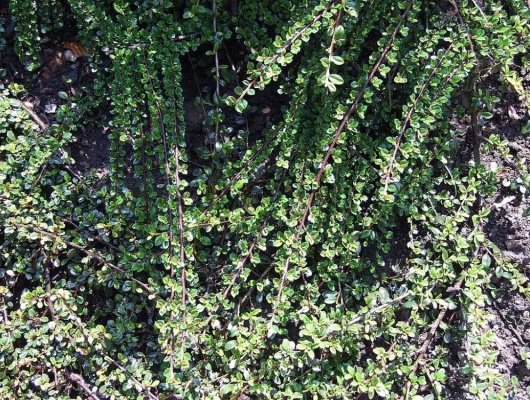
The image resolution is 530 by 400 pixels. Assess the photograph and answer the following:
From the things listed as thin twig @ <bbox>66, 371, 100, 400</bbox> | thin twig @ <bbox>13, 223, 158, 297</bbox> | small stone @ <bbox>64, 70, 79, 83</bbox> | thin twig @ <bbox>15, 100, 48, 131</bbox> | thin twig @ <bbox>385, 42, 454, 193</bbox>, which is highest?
thin twig @ <bbox>385, 42, 454, 193</bbox>

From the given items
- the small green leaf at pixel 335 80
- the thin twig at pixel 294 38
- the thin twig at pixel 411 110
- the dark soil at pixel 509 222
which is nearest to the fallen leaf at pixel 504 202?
the dark soil at pixel 509 222

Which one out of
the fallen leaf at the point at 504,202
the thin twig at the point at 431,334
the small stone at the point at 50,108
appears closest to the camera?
the thin twig at the point at 431,334

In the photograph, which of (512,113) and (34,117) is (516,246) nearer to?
(512,113)

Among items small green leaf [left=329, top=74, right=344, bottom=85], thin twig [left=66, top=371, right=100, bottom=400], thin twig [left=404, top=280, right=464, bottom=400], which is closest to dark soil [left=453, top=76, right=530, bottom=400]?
thin twig [left=404, top=280, right=464, bottom=400]

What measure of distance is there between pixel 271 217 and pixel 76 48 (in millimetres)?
1130

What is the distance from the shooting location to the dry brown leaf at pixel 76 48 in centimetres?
235

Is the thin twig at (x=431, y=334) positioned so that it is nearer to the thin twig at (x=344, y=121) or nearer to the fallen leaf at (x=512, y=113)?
the thin twig at (x=344, y=121)

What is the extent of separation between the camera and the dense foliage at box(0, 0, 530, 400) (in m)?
1.93

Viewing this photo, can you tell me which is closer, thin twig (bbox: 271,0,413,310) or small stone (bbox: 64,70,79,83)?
thin twig (bbox: 271,0,413,310)

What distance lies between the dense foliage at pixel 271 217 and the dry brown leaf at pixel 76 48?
0.15m

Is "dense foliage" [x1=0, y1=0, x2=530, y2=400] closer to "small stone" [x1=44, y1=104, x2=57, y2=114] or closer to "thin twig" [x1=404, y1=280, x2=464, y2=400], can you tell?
"thin twig" [x1=404, y1=280, x2=464, y2=400]

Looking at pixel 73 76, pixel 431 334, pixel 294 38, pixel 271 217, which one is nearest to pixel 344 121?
pixel 294 38

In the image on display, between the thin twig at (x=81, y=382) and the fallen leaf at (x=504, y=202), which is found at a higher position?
the fallen leaf at (x=504, y=202)

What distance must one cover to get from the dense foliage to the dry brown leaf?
15 centimetres
